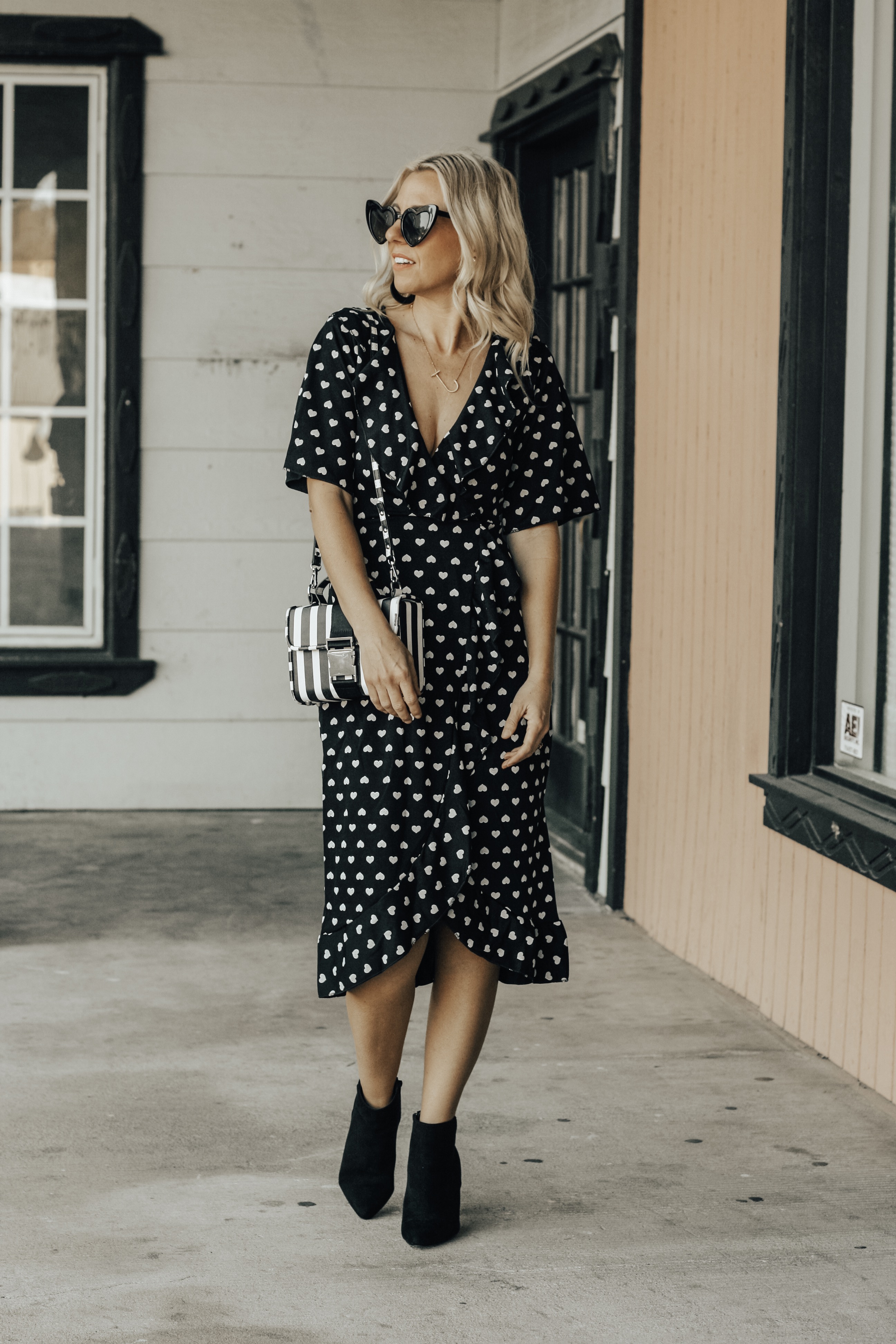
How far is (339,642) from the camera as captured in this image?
2.17 meters

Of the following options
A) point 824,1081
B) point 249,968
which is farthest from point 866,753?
point 249,968

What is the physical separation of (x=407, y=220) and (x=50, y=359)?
3.58m

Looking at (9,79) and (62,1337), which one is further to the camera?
(9,79)

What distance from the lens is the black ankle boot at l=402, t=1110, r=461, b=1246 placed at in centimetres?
224

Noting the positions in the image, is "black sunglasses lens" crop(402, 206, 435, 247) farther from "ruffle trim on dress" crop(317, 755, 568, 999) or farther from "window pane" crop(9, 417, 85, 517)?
"window pane" crop(9, 417, 85, 517)

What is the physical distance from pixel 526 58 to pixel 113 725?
8.78ft

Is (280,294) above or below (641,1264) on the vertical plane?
above

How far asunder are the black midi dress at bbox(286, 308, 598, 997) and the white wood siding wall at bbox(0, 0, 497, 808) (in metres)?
3.33

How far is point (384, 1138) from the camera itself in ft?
7.63

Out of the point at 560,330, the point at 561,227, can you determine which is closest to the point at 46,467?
the point at 560,330

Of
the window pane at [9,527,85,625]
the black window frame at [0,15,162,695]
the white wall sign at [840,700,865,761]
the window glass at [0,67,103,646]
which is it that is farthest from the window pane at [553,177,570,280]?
the white wall sign at [840,700,865,761]

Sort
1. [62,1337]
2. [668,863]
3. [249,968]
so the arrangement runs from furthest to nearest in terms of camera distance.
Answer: [668,863]
[249,968]
[62,1337]

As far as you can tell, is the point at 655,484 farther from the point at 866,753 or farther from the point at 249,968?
the point at 249,968

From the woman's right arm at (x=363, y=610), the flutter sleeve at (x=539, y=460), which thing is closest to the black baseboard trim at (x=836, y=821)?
the flutter sleeve at (x=539, y=460)
